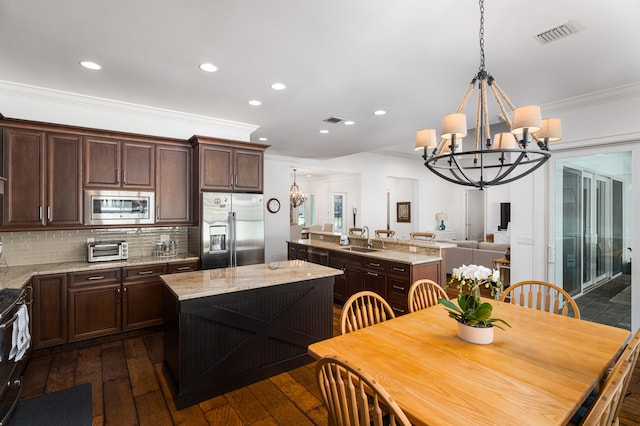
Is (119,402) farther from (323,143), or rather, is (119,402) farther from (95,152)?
(323,143)

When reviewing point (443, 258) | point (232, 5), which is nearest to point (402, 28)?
point (232, 5)

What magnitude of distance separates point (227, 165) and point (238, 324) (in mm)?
2275

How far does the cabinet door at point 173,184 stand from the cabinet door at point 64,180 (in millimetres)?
795

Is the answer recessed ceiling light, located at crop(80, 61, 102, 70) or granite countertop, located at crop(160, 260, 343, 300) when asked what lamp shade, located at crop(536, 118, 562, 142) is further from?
recessed ceiling light, located at crop(80, 61, 102, 70)

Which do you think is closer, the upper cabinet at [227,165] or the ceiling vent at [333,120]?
the upper cabinet at [227,165]

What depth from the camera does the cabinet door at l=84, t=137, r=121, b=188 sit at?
3547mm

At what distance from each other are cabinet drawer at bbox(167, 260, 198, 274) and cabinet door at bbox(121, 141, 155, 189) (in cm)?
101

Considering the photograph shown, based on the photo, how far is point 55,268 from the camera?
10.8 feet

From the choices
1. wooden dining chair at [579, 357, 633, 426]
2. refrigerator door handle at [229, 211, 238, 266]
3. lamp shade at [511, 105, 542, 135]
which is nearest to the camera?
wooden dining chair at [579, 357, 633, 426]

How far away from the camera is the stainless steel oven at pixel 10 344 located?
2055 millimetres

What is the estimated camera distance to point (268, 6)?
1.99m

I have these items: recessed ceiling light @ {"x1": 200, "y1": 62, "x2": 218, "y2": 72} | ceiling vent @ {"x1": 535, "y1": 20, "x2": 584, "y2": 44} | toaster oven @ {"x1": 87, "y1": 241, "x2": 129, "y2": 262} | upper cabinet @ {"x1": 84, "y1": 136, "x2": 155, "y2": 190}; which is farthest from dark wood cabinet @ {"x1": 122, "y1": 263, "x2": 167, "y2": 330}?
ceiling vent @ {"x1": 535, "y1": 20, "x2": 584, "y2": 44}

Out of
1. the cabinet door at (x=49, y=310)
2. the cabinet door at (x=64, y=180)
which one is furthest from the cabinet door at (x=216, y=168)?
the cabinet door at (x=49, y=310)

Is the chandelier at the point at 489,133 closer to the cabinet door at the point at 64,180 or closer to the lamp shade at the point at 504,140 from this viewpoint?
the lamp shade at the point at 504,140
